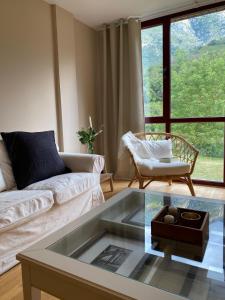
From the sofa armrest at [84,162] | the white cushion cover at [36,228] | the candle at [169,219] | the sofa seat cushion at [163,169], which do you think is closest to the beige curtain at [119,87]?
the sofa seat cushion at [163,169]

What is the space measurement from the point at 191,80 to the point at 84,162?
1877 mm

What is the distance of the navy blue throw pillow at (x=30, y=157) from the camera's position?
2016 millimetres

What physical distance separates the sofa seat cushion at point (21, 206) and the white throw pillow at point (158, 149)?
1503 mm

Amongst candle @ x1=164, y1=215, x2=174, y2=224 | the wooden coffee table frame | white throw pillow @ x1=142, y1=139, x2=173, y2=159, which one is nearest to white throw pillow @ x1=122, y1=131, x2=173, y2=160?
white throw pillow @ x1=142, y1=139, x2=173, y2=159

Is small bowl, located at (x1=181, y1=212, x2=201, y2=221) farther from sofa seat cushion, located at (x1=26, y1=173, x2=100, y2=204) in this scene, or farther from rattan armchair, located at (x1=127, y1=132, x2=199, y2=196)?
rattan armchair, located at (x1=127, y1=132, x2=199, y2=196)

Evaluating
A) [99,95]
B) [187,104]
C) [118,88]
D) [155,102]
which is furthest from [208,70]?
[99,95]

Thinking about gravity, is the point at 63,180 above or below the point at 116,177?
above

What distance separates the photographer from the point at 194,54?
3.19 meters

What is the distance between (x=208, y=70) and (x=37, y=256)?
302 cm

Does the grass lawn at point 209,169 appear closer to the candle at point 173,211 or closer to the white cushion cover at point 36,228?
the white cushion cover at point 36,228

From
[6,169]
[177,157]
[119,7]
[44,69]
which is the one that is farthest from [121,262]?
[119,7]

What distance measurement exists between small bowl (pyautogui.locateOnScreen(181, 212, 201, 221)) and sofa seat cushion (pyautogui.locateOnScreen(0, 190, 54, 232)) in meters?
0.97

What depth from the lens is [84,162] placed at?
239cm

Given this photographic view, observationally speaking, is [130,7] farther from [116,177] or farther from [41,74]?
[116,177]
